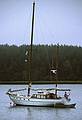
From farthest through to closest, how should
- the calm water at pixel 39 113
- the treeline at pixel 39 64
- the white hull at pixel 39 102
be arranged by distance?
the treeline at pixel 39 64 < the white hull at pixel 39 102 < the calm water at pixel 39 113

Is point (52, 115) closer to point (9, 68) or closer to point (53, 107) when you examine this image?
point (53, 107)

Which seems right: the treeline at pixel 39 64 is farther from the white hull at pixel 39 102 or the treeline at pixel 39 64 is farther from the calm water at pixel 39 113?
the calm water at pixel 39 113

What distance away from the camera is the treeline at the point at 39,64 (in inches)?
6624

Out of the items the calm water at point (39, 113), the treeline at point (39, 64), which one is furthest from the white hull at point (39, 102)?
the treeline at point (39, 64)

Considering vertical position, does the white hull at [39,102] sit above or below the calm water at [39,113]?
above

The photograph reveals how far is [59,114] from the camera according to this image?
59438 mm

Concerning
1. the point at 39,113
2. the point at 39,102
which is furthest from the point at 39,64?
the point at 39,113

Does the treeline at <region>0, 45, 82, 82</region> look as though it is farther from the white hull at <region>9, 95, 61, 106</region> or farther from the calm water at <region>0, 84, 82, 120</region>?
the calm water at <region>0, 84, 82, 120</region>

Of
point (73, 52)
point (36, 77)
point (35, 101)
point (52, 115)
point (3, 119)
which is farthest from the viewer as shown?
point (73, 52)

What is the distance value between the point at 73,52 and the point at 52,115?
124 meters

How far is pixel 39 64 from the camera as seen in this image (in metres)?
174

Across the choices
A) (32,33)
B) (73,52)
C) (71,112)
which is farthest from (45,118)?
(73,52)

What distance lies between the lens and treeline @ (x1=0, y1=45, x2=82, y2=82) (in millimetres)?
168250

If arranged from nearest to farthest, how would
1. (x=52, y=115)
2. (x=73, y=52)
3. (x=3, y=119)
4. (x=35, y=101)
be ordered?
(x=3, y=119) → (x=52, y=115) → (x=35, y=101) → (x=73, y=52)
